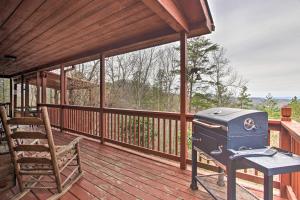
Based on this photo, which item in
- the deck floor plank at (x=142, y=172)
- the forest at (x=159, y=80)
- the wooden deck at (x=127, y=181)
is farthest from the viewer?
the forest at (x=159, y=80)

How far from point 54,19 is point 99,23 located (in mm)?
711

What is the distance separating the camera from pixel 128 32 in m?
3.79

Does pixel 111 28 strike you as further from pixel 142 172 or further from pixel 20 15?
pixel 142 172

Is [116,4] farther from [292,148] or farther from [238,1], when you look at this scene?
[238,1]

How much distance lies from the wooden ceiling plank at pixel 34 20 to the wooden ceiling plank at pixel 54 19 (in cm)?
6

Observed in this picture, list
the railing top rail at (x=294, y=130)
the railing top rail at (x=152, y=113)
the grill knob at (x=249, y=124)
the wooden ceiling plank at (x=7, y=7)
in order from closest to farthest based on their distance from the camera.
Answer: the railing top rail at (x=294, y=130), the grill knob at (x=249, y=124), the wooden ceiling plank at (x=7, y=7), the railing top rail at (x=152, y=113)

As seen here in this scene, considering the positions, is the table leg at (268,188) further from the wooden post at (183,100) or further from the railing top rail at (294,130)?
the wooden post at (183,100)

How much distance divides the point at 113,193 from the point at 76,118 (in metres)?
4.19

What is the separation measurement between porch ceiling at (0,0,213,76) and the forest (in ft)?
25.8

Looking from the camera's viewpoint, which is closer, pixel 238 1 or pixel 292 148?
pixel 292 148

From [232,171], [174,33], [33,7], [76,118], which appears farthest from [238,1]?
[232,171]

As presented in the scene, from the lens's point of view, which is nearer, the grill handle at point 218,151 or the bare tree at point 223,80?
the grill handle at point 218,151

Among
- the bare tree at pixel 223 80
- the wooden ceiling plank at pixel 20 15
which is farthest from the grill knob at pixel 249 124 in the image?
the bare tree at pixel 223 80

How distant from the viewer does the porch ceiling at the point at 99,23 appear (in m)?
2.80
